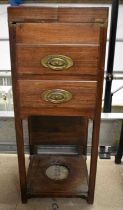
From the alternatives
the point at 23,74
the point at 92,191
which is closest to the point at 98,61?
the point at 23,74

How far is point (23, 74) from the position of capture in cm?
77

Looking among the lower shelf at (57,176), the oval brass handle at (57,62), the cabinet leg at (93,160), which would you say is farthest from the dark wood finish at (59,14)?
the lower shelf at (57,176)

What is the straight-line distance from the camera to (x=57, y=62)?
74 centimetres

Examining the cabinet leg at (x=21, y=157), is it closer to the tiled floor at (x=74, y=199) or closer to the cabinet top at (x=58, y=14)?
the tiled floor at (x=74, y=199)

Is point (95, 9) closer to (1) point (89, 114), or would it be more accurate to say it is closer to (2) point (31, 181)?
(1) point (89, 114)

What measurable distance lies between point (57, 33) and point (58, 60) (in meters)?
0.08

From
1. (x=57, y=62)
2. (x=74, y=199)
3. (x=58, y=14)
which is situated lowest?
(x=74, y=199)

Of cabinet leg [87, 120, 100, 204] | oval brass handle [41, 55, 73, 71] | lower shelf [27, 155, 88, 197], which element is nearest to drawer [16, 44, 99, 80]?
oval brass handle [41, 55, 73, 71]

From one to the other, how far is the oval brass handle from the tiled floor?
1.89 ft

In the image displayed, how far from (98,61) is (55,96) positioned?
0.17 meters

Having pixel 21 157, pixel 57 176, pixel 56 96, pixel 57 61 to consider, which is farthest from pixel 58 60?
pixel 57 176

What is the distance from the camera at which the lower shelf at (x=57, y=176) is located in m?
1.01

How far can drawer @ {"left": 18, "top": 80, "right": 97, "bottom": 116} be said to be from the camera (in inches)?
30.5

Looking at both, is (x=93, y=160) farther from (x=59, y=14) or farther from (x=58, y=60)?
(x=59, y=14)
